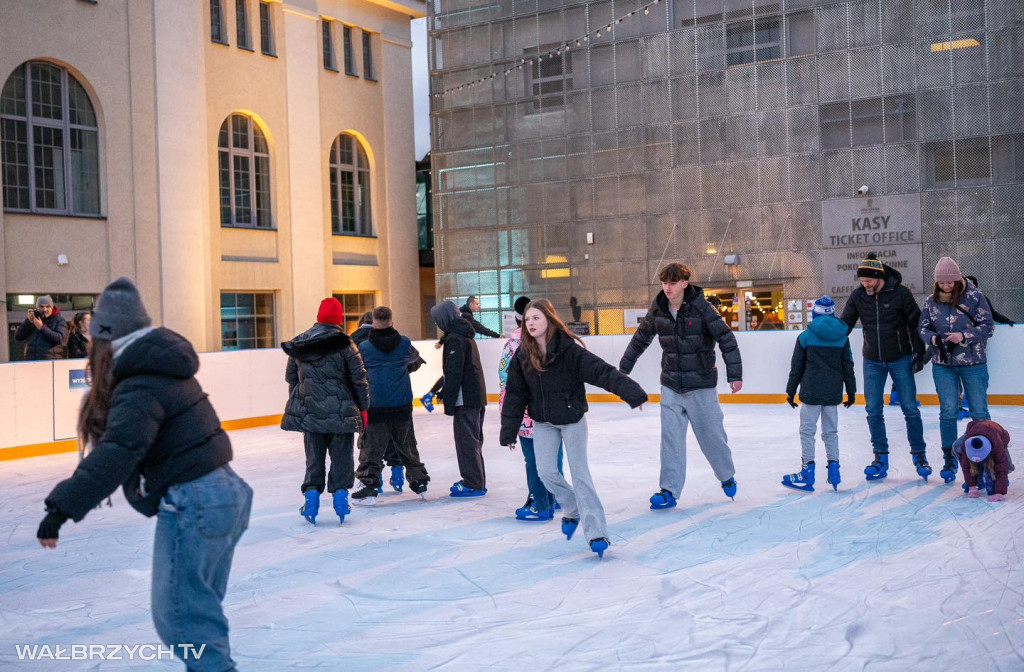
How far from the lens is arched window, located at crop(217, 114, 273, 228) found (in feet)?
82.4

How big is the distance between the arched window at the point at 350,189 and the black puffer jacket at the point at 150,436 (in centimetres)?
2527

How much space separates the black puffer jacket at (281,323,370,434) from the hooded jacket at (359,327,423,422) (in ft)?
2.58

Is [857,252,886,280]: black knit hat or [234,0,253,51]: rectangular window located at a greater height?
[234,0,253,51]: rectangular window

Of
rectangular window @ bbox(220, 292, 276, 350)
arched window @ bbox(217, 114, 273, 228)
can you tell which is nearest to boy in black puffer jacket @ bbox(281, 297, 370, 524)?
rectangular window @ bbox(220, 292, 276, 350)

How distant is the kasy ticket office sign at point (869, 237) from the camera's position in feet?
→ 81.0

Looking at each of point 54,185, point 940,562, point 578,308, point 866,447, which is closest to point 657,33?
point 578,308

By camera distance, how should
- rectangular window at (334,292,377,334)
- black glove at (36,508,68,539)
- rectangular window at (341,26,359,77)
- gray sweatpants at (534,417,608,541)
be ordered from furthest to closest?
rectangular window at (341,26,359,77)
rectangular window at (334,292,377,334)
gray sweatpants at (534,417,608,541)
black glove at (36,508,68,539)

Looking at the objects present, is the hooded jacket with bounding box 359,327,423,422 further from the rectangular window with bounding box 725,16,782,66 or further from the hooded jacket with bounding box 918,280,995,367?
the rectangular window with bounding box 725,16,782,66

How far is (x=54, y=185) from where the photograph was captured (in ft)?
70.3

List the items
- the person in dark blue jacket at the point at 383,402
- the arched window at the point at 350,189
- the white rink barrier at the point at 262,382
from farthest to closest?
the arched window at the point at 350,189 < the white rink barrier at the point at 262,382 < the person in dark blue jacket at the point at 383,402

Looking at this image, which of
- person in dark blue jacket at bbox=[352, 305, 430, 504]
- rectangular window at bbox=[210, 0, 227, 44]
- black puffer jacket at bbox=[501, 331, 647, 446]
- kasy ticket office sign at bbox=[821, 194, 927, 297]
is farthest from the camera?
rectangular window at bbox=[210, 0, 227, 44]

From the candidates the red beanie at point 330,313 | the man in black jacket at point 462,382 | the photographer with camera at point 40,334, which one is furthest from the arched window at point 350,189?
the red beanie at point 330,313

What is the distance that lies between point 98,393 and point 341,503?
4.33 metres

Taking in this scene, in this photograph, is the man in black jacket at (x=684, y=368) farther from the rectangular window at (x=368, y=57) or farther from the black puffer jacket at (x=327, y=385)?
the rectangular window at (x=368, y=57)
